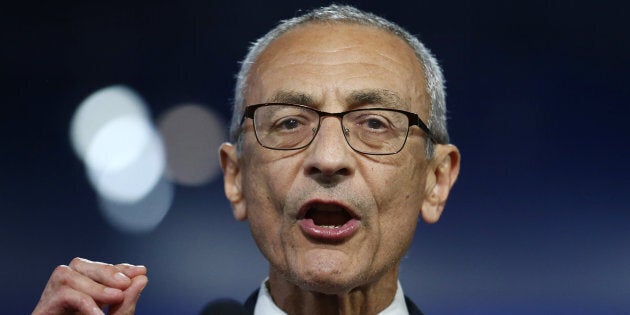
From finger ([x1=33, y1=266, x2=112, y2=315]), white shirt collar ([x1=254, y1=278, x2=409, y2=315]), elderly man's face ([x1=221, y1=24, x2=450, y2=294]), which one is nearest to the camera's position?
finger ([x1=33, y1=266, x2=112, y2=315])

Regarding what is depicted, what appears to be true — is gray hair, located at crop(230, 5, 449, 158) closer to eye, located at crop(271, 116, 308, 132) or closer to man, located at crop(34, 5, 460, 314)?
man, located at crop(34, 5, 460, 314)

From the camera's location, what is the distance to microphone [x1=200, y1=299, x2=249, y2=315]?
6.71 feet

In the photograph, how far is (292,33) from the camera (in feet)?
6.26

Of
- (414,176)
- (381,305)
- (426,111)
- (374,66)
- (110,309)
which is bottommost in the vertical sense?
(381,305)

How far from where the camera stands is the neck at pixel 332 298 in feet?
5.94

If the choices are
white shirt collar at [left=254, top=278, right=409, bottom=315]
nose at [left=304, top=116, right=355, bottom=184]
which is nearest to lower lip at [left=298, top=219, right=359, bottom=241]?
nose at [left=304, top=116, right=355, bottom=184]

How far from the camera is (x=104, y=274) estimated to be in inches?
60.7

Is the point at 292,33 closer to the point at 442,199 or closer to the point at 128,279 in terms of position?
the point at 442,199

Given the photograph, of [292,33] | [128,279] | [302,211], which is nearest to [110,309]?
[128,279]

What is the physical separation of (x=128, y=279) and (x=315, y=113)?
607mm

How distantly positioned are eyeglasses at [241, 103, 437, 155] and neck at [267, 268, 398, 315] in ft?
1.25

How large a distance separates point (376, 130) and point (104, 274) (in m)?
0.76

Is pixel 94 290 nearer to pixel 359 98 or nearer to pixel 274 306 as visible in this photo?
pixel 274 306

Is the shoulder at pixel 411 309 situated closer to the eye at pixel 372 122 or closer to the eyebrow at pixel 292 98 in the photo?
the eye at pixel 372 122
